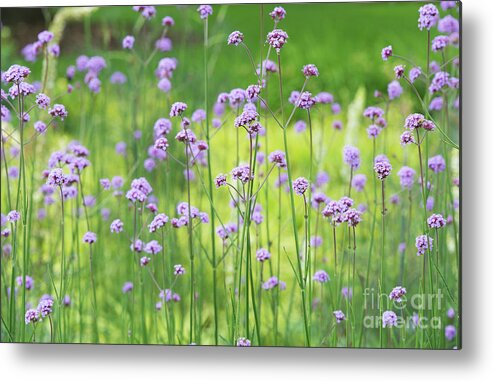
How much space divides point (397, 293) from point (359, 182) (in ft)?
1.27

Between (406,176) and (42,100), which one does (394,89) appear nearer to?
(406,176)

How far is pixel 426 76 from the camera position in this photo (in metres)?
2.61

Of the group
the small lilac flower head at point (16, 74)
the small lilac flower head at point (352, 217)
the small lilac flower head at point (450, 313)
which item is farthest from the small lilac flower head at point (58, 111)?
the small lilac flower head at point (450, 313)

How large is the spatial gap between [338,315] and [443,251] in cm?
39

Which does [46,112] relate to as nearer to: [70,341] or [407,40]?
[70,341]

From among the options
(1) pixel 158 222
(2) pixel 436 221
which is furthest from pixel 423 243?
(1) pixel 158 222

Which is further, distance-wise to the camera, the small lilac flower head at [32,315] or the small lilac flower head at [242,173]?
the small lilac flower head at [32,315]

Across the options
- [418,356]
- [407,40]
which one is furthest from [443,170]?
[418,356]

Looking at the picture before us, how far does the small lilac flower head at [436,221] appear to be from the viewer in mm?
2549

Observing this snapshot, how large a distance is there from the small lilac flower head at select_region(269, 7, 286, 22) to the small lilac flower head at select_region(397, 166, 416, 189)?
2.07 feet

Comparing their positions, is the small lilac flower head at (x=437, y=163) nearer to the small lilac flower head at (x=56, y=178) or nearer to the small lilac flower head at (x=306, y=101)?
the small lilac flower head at (x=306, y=101)

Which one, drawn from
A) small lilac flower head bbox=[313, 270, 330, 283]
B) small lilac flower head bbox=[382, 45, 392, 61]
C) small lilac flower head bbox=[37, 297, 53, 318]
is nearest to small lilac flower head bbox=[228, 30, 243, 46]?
small lilac flower head bbox=[382, 45, 392, 61]

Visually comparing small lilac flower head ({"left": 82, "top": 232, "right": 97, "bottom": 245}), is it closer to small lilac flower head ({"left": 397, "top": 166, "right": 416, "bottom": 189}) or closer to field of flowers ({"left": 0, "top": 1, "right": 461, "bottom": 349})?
field of flowers ({"left": 0, "top": 1, "right": 461, "bottom": 349})

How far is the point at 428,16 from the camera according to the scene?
2596 millimetres
